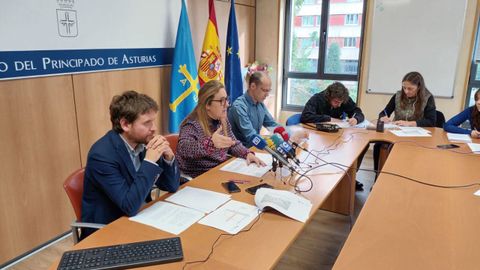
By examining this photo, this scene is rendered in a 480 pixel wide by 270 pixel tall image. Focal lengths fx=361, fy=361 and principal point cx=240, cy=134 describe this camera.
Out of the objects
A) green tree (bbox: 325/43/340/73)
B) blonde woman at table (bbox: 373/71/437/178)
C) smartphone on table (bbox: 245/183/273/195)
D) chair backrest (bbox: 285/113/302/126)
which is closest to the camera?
smartphone on table (bbox: 245/183/273/195)

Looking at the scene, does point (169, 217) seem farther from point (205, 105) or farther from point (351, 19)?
point (351, 19)

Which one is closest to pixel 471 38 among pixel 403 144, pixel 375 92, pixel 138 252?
pixel 375 92

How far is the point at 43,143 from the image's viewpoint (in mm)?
2500

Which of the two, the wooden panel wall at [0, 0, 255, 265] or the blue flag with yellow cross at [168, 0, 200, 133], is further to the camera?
the blue flag with yellow cross at [168, 0, 200, 133]

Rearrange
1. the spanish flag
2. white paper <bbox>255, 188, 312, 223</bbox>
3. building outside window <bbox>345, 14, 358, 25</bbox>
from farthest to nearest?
building outside window <bbox>345, 14, 358, 25</bbox> < the spanish flag < white paper <bbox>255, 188, 312, 223</bbox>

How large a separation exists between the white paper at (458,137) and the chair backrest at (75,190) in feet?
9.33

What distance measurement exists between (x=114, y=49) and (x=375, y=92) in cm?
342

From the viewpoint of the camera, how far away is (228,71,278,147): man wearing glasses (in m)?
2.85

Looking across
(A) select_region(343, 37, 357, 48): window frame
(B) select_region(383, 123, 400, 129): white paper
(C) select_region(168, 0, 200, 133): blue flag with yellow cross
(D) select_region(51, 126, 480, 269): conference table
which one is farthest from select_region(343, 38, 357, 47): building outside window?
A: (D) select_region(51, 126, 480, 269): conference table

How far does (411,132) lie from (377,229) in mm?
2040

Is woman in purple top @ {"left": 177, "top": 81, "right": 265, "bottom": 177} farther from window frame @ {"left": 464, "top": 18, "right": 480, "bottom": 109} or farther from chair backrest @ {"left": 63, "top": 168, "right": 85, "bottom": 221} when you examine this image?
window frame @ {"left": 464, "top": 18, "right": 480, "bottom": 109}

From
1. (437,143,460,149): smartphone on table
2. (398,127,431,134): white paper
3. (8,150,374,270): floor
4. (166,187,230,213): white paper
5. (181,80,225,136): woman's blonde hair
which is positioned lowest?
(8,150,374,270): floor

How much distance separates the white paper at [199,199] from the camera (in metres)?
1.67

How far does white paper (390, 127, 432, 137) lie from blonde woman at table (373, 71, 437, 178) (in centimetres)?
13
